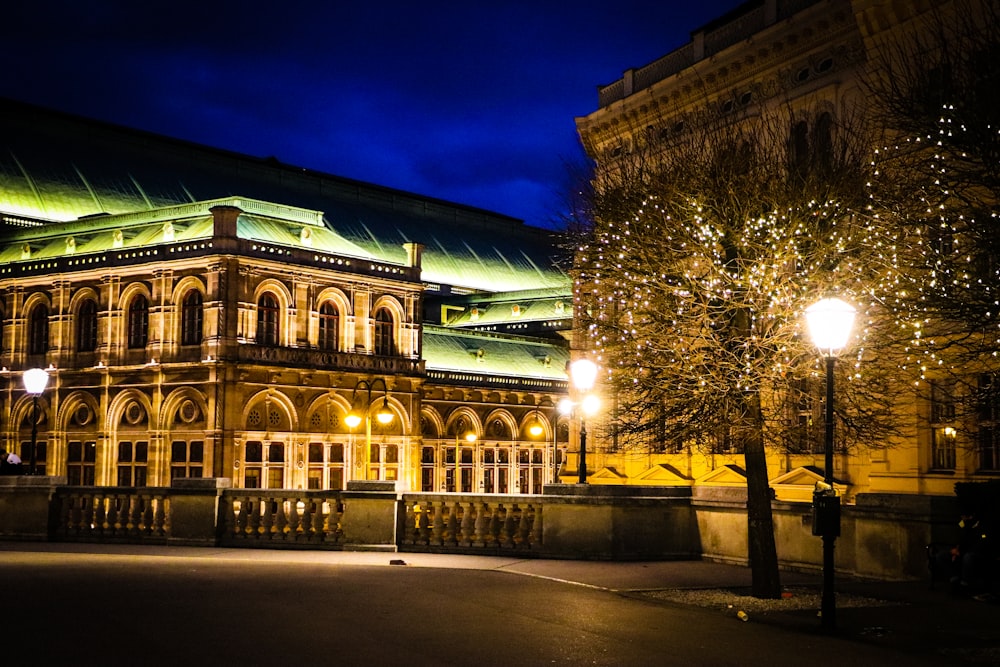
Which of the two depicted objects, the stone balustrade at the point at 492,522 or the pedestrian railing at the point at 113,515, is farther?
the pedestrian railing at the point at 113,515

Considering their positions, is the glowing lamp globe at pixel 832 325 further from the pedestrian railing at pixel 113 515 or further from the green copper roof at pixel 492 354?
the green copper roof at pixel 492 354

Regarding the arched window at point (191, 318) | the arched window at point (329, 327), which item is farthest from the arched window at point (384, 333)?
the arched window at point (191, 318)

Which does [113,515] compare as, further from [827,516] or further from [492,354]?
[492,354]

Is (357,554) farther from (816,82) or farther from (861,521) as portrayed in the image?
(816,82)

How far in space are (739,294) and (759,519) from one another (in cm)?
395

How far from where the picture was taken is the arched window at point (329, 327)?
2586 inches

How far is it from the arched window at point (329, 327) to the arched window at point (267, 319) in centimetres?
281

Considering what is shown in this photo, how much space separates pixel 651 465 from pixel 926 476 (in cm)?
1427

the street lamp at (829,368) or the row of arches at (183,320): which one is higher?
the row of arches at (183,320)

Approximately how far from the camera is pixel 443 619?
16.5m

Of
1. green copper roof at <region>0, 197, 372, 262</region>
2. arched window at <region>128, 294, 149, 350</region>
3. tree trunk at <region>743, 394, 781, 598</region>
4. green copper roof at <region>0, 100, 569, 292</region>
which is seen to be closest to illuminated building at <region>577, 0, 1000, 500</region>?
tree trunk at <region>743, 394, 781, 598</region>

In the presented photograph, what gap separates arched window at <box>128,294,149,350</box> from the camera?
2485 inches

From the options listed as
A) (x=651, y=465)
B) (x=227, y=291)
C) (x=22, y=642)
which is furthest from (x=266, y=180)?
(x=22, y=642)

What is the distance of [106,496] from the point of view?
30.3 metres
